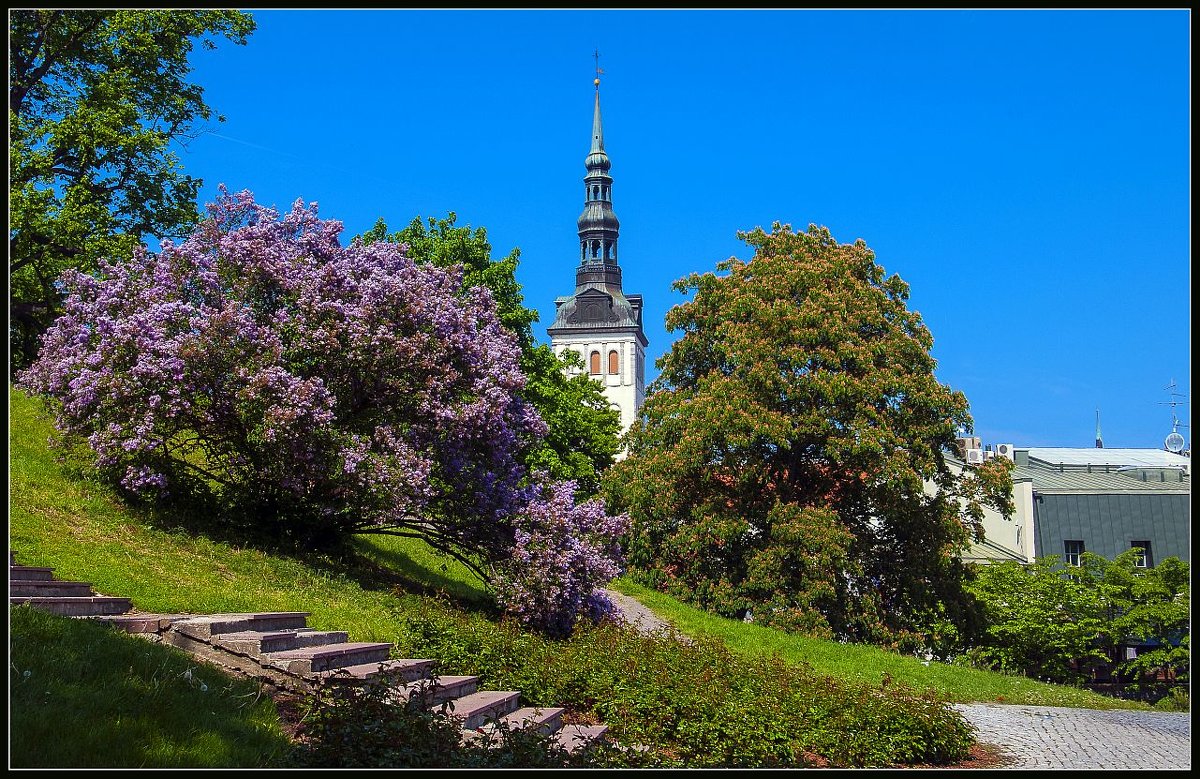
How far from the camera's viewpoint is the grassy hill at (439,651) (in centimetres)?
1047

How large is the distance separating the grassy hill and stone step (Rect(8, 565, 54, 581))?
2.13 ft

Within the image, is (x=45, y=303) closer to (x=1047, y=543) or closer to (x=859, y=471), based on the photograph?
(x=859, y=471)

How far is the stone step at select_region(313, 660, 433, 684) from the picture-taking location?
8609 mm

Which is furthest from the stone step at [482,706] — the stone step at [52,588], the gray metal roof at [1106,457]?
the gray metal roof at [1106,457]

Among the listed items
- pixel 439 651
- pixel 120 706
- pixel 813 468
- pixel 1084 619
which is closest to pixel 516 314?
pixel 813 468

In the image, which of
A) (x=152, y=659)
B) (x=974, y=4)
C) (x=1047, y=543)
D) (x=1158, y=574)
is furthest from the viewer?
(x=1047, y=543)

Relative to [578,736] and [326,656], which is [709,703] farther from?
[326,656]

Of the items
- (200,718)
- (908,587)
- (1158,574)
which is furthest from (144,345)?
(1158,574)

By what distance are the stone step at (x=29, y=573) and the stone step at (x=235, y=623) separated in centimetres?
177

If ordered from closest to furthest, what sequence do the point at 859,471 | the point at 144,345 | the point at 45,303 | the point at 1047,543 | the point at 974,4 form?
1. the point at 974,4
2. the point at 144,345
3. the point at 45,303
4. the point at 859,471
5. the point at 1047,543

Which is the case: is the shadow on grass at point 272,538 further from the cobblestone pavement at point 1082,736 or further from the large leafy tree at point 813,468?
the large leafy tree at point 813,468

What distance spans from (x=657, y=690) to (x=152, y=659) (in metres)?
5.43

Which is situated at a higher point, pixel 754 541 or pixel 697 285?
pixel 697 285

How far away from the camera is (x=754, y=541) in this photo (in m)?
27.4
